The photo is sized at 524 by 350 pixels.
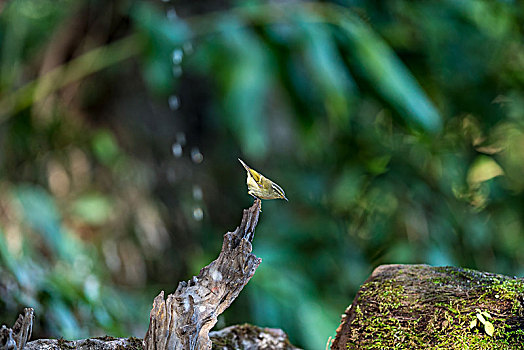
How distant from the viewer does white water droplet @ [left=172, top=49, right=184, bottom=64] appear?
1.88m

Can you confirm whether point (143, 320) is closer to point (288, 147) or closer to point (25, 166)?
point (25, 166)

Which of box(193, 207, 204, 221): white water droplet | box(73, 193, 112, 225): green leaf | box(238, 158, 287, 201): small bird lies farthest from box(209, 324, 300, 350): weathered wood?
box(193, 207, 204, 221): white water droplet

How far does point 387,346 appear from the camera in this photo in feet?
2.28

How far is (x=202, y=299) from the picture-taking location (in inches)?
23.9

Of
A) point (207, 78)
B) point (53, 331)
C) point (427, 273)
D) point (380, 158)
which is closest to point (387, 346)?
point (427, 273)

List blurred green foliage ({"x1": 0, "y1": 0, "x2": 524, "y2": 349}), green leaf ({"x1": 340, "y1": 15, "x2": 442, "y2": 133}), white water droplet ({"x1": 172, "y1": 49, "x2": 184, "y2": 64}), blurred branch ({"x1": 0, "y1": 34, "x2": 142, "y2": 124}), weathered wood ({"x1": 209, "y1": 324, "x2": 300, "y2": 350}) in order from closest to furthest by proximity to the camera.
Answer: weathered wood ({"x1": 209, "y1": 324, "x2": 300, "y2": 350}) → green leaf ({"x1": 340, "y1": 15, "x2": 442, "y2": 133}) → blurred green foliage ({"x1": 0, "y1": 0, "x2": 524, "y2": 349}) → white water droplet ({"x1": 172, "y1": 49, "x2": 184, "y2": 64}) → blurred branch ({"x1": 0, "y1": 34, "x2": 142, "y2": 124})

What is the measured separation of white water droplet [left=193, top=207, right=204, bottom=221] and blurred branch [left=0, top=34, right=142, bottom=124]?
2.01 ft

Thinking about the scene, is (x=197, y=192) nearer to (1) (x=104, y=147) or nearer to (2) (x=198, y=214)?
(2) (x=198, y=214)

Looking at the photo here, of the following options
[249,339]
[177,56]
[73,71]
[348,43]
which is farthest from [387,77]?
[73,71]

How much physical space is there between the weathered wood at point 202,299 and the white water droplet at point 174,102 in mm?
1851

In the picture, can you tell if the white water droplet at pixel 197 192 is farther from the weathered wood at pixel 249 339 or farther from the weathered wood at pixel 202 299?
the weathered wood at pixel 202 299

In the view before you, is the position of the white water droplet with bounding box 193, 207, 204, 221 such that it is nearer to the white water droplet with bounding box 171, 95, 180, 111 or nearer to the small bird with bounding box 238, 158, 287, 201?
the white water droplet with bounding box 171, 95, 180, 111

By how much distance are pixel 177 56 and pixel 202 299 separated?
4.67 ft

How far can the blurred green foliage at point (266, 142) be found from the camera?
1.75 meters
